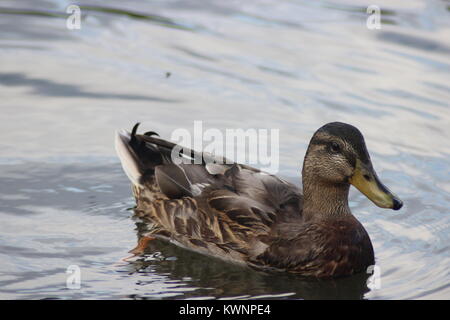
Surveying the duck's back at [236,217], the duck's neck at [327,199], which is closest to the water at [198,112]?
the duck's back at [236,217]

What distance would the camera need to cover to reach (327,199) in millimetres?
7574

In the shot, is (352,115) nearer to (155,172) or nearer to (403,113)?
(403,113)

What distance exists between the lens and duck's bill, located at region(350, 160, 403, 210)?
23.4 ft

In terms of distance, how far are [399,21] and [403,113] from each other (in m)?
3.45

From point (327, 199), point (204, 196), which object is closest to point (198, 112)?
point (204, 196)

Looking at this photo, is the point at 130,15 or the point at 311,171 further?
the point at 130,15

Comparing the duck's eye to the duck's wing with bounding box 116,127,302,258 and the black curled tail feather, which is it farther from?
the black curled tail feather

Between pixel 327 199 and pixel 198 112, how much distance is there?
11.5ft

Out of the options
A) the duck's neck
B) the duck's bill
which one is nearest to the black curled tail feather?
the duck's neck

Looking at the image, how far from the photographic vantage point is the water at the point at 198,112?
7.50 meters

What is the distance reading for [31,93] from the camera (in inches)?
435
